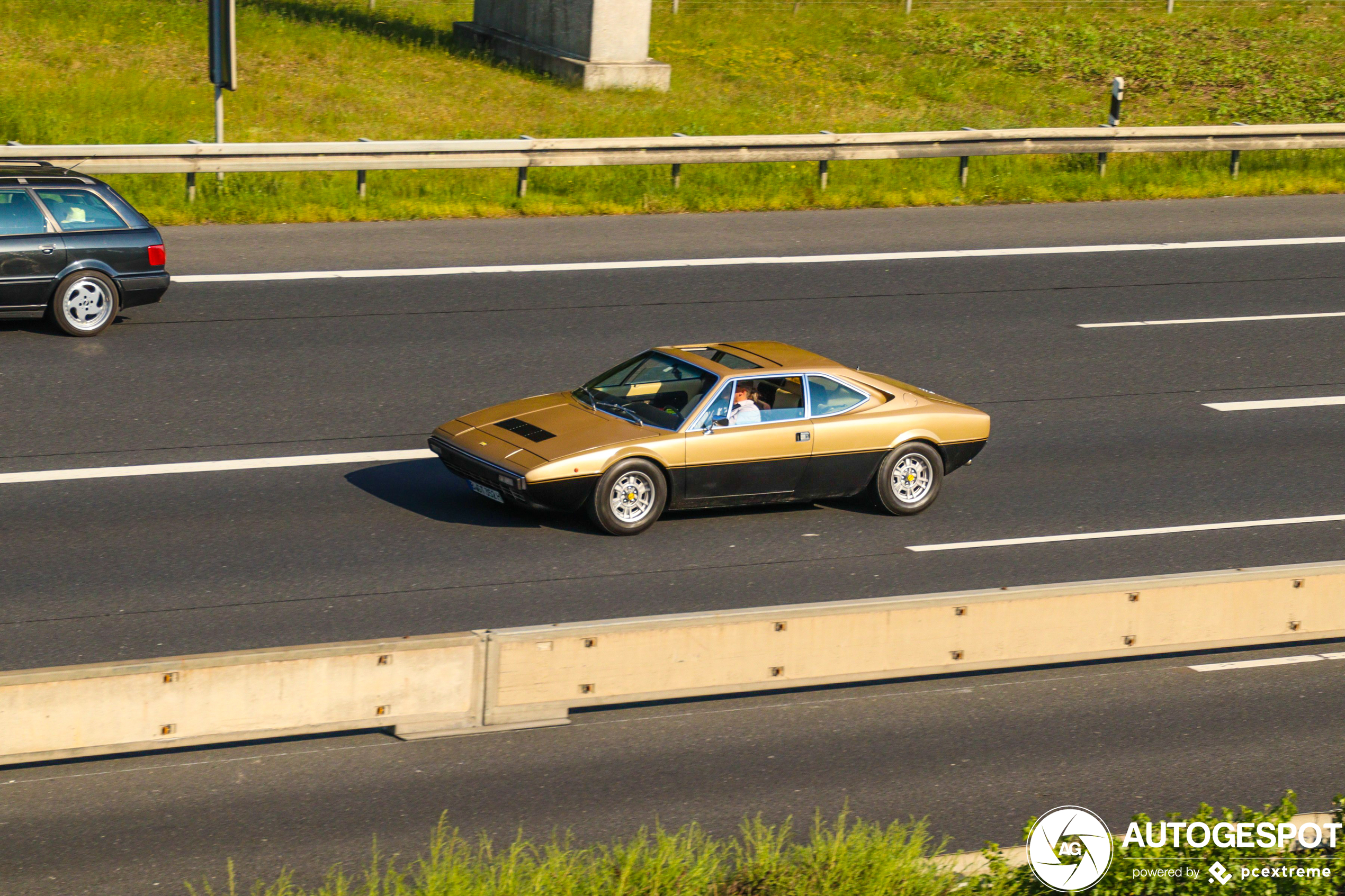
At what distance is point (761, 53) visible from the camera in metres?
29.9

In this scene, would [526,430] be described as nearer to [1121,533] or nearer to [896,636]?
[896,636]

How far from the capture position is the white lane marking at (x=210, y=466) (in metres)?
11.9

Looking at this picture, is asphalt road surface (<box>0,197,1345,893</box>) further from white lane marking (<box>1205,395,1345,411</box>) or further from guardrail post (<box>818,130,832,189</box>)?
guardrail post (<box>818,130,832,189</box>)

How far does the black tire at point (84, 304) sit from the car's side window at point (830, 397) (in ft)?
23.7

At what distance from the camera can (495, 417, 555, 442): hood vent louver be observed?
11.6 metres

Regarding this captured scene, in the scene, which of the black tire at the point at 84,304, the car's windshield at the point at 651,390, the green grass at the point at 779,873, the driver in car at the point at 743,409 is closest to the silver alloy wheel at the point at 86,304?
the black tire at the point at 84,304

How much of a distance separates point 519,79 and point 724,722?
19.7m

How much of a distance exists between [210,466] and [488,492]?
2.53 m

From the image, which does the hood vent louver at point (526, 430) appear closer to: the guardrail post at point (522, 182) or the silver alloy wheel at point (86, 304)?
the silver alloy wheel at point (86, 304)

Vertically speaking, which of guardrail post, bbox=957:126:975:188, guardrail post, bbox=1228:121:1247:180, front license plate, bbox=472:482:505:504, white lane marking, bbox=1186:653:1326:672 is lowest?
white lane marking, bbox=1186:653:1326:672

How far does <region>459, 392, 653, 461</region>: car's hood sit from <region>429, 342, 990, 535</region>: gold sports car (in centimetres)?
1

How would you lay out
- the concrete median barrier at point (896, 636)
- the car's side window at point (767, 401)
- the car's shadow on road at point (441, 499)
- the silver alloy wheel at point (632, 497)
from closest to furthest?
the concrete median barrier at point (896, 636) < the silver alloy wheel at point (632, 497) < the car's shadow on road at point (441, 499) < the car's side window at point (767, 401)

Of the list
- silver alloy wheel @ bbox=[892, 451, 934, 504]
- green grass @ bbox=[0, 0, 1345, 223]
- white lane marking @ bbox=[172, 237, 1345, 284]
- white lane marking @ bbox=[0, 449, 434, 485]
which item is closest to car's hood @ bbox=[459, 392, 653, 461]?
white lane marking @ bbox=[0, 449, 434, 485]

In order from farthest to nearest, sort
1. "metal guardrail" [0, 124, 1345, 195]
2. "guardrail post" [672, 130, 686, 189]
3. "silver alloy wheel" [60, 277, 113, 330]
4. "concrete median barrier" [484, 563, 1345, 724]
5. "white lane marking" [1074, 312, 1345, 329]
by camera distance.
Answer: "guardrail post" [672, 130, 686, 189]
"metal guardrail" [0, 124, 1345, 195]
"white lane marking" [1074, 312, 1345, 329]
"silver alloy wheel" [60, 277, 113, 330]
"concrete median barrier" [484, 563, 1345, 724]
